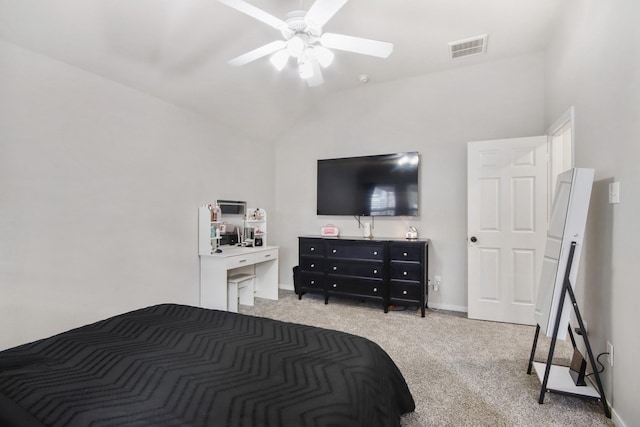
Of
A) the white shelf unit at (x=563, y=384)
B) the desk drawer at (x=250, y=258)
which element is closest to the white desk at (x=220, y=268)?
the desk drawer at (x=250, y=258)

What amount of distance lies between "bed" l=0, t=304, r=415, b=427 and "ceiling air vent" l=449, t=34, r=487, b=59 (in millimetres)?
3176

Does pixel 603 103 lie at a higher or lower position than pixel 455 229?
higher

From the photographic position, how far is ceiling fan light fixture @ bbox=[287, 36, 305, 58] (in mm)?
2025

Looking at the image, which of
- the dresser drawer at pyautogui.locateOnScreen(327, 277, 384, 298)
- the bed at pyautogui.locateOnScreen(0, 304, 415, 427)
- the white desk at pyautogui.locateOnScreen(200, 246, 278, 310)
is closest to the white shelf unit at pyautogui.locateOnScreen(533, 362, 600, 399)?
the bed at pyautogui.locateOnScreen(0, 304, 415, 427)

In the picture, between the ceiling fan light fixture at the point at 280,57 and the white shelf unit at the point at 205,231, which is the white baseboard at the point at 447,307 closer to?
the white shelf unit at the point at 205,231

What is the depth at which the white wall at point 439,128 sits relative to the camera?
347 cm

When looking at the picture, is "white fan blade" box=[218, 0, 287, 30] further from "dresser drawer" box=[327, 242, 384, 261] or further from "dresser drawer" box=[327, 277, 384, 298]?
"dresser drawer" box=[327, 277, 384, 298]

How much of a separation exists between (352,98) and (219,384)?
3.97 m

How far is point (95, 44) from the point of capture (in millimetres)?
2240

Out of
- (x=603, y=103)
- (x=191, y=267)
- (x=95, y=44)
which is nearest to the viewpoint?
(x=603, y=103)

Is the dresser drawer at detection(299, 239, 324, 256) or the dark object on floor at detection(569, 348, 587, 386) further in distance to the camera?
the dresser drawer at detection(299, 239, 324, 256)

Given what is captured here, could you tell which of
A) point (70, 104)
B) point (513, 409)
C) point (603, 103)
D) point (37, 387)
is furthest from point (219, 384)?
point (603, 103)

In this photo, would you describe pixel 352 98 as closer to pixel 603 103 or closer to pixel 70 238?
pixel 603 103

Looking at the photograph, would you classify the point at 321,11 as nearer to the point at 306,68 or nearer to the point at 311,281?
the point at 306,68
